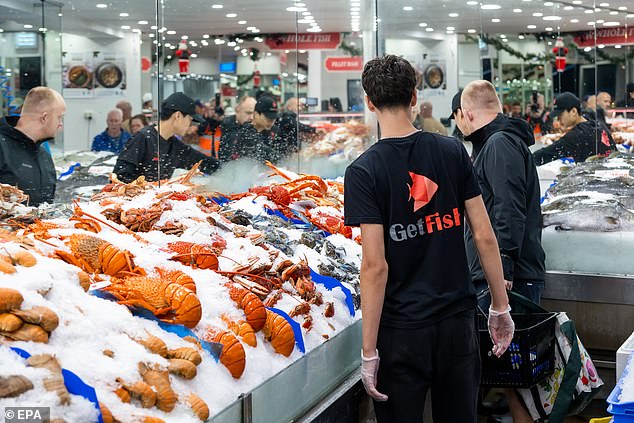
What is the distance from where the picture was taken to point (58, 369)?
2.00 meters

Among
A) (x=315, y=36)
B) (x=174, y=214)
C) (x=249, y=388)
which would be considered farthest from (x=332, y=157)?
(x=249, y=388)

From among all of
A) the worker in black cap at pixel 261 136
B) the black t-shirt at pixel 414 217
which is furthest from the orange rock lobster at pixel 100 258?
the worker in black cap at pixel 261 136

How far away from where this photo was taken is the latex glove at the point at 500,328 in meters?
3.01

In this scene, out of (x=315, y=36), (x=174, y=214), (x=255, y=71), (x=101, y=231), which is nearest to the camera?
(x=101, y=231)

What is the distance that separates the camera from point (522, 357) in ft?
12.3

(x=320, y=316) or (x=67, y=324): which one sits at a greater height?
(x=67, y=324)

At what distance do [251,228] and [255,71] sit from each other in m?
2.41

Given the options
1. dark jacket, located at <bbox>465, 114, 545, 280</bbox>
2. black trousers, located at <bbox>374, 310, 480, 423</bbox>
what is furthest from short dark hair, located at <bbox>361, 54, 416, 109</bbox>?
dark jacket, located at <bbox>465, 114, 545, 280</bbox>

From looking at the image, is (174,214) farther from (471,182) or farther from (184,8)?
(184,8)

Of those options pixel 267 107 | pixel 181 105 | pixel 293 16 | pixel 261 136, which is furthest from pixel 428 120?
pixel 181 105

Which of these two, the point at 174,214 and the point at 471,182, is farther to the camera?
the point at 174,214

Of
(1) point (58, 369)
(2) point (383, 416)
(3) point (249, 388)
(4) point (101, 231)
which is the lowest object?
(2) point (383, 416)

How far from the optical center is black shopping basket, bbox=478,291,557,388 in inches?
147

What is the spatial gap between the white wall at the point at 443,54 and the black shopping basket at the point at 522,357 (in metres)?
4.34
